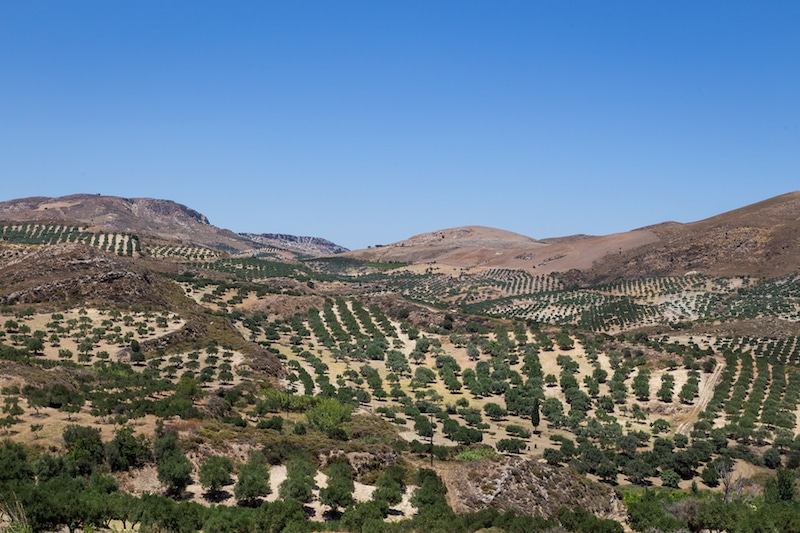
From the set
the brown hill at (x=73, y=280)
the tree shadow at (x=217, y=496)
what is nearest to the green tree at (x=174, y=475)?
the tree shadow at (x=217, y=496)

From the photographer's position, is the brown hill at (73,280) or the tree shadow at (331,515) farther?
the brown hill at (73,280)

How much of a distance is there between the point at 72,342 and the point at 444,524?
45118mm

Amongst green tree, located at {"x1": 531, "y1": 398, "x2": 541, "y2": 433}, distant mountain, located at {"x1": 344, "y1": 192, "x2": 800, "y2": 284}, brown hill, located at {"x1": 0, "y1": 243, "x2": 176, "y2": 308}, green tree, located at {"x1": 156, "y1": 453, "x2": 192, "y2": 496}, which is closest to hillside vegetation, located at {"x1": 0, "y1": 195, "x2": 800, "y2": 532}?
green tree, located at {"x1": 156, "y1": 453, "x2": 192, "y2": 496}

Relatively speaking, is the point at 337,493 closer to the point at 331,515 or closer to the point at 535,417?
the point at 331,515

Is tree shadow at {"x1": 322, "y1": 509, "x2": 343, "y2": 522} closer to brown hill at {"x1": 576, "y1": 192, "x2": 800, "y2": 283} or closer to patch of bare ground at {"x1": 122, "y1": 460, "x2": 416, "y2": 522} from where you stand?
patch of bare ground at {"x1": 122, "y1": 460, "x2": 416, "y2": 522}

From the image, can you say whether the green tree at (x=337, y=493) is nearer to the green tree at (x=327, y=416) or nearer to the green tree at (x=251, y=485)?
the green tree at (x=251, y=485)

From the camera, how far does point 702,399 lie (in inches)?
2495

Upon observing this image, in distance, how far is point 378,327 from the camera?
94.9m

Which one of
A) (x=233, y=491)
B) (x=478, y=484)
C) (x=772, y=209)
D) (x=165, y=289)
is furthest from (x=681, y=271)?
(x=233, y=491)

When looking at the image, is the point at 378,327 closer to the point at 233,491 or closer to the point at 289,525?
the point at 233,491

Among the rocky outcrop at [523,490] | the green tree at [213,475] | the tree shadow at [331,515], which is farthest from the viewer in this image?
the rocky outcrop at [523,490]

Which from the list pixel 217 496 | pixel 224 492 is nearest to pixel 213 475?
pixel 217 496

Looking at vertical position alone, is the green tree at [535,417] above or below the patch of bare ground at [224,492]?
below

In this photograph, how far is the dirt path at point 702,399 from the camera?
186 feet
